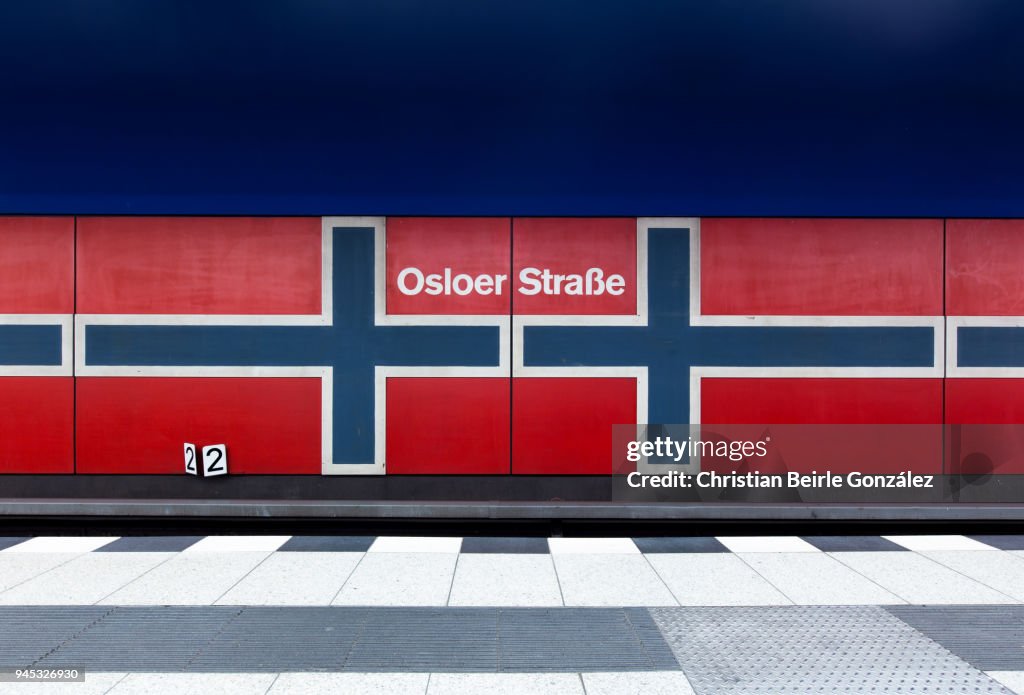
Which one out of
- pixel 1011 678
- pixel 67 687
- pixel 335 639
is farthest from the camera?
pixel 335 639

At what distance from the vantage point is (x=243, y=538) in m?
5.47

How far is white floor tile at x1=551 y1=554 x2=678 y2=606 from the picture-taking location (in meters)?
4.08

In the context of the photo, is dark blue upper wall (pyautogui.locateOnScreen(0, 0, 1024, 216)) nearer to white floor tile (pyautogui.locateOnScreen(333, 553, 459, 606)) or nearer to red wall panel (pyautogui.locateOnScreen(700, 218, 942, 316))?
red wall panel (pyautogui.locateOnScreen(700, 218, 942, 316))

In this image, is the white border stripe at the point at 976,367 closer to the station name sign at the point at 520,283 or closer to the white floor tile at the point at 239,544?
the station name sign at the point at 520,283

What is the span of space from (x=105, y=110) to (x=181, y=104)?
28.8 inches

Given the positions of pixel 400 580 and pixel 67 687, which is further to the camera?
pixel 400 580

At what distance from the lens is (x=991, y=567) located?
4734 mm

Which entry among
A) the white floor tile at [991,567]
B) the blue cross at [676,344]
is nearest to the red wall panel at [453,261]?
the blue cross at [676,344]

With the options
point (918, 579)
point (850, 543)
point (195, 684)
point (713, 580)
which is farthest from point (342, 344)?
point (918, 579)

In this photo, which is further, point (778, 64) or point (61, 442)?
point (61, 442)

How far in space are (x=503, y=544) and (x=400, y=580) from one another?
127 centimetres

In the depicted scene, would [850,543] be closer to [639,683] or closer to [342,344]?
[639,683]

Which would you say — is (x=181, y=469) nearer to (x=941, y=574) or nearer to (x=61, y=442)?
(x=61, y=442)

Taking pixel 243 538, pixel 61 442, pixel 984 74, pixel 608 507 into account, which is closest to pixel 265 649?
pixel 243 538
